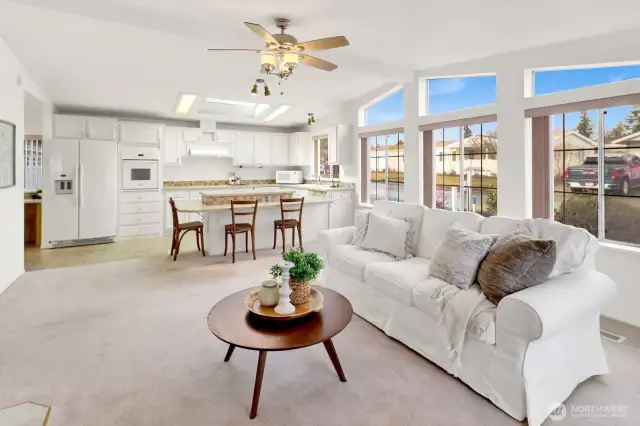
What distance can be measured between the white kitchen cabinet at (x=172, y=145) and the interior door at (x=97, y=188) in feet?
3.87

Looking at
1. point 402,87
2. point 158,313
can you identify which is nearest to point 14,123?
point 158,313

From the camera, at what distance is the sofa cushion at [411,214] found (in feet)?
11.1

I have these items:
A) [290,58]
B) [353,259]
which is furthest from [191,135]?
[353,259]

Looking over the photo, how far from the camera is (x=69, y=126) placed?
622 cm

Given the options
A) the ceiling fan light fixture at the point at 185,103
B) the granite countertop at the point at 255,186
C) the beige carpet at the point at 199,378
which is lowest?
the beige carpet at the point at 199,378

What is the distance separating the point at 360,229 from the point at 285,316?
1761 millimetres

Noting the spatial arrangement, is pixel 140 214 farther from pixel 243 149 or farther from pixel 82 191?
pixel 243 149

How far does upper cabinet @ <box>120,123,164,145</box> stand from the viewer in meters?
6.70

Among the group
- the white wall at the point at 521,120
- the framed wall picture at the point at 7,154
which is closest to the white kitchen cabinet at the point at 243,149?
the white wall at the point at 521,120

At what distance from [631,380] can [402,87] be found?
15.3ft

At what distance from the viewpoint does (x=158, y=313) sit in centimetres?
330

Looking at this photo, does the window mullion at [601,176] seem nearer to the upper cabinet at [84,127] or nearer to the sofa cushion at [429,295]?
the sofa cushion at [429,295]

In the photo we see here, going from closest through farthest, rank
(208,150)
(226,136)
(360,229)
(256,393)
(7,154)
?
1. (256,393)
2. (360,229)
3. (7,154)
4. (208,150)
5. (226,136)

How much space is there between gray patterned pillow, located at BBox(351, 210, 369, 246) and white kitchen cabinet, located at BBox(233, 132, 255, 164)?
205 inches
